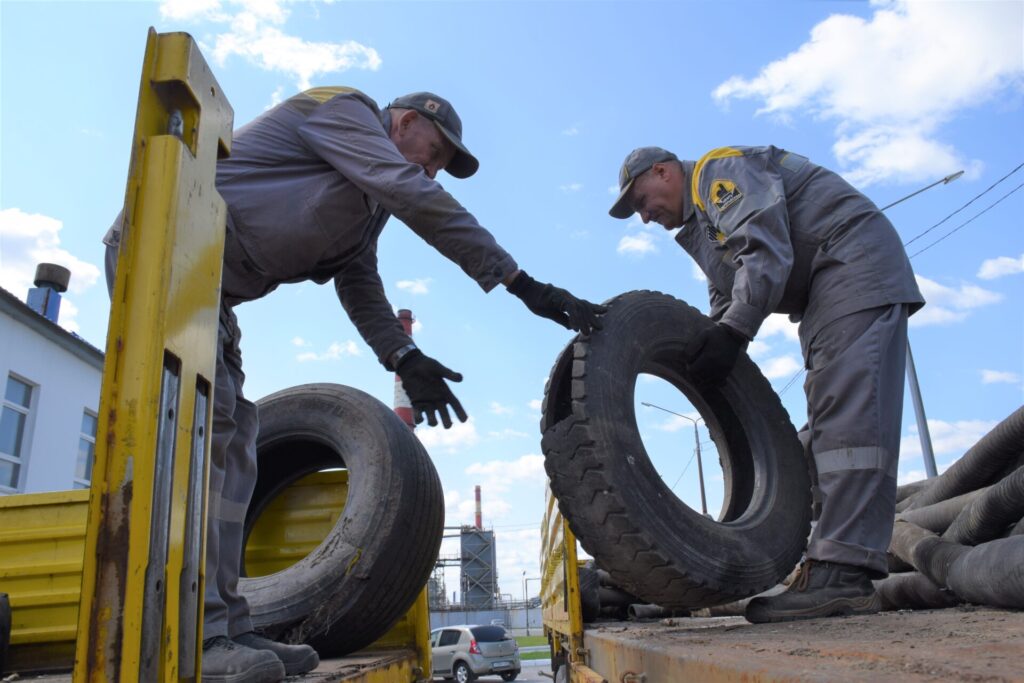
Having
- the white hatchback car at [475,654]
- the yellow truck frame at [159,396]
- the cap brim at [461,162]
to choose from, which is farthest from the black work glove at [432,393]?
the white hatchback car at [475,654]

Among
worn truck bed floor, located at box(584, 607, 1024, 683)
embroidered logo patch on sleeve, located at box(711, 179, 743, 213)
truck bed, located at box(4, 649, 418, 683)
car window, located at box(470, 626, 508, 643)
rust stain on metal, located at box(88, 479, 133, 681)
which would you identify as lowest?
car window, located at box(470, 626, 508, 643)

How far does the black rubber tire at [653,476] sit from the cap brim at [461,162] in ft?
2.70

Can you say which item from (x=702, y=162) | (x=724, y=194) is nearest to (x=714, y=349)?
(x=724, y=194)

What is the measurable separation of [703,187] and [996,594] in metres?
1.60

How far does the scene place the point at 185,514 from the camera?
0.99m

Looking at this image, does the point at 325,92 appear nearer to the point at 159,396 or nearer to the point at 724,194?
the point at 724,194

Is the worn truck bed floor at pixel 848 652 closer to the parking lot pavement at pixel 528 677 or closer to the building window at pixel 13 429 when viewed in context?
the building window at pixel 13 429

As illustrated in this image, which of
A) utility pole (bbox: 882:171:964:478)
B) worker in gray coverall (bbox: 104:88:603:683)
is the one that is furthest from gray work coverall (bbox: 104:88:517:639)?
utility pole (bbox: 882:171:964:478)

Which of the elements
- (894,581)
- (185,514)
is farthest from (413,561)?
(185,514)

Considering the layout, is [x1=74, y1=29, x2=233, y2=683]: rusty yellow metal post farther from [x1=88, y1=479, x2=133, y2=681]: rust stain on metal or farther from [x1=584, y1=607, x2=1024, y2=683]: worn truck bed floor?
[x1=584, y1=607, x2=1024, y2=683]: worn truck bed floor

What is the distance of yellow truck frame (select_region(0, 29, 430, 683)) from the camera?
874mm

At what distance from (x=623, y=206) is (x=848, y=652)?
2417mm

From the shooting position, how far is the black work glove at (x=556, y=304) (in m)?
2.39

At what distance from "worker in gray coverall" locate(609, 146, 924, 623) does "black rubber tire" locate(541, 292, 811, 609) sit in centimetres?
9
